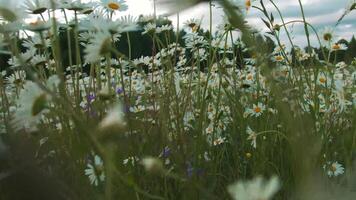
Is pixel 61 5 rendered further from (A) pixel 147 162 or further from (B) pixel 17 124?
(B) pixel 17 124

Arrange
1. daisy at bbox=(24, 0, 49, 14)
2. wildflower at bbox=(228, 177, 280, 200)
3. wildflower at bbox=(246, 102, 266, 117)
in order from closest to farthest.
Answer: wildflower at bbox=(228, 177, 280, 200) → daisy at bbox=(24, 0, 49, 14) → wildflower at bbox=(246, 102, 266, 117)

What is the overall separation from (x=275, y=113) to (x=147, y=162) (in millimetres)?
1277

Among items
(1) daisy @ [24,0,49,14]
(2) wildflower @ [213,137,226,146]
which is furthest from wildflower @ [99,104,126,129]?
(2) wildflower @ [213,137,226,146]

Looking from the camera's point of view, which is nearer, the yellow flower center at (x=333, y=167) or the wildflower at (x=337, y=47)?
the yellow flower center at (x=333, y=167)

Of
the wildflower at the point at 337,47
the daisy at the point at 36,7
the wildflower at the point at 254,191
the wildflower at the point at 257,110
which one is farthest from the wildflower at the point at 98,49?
the wildflower at the point at 337,47

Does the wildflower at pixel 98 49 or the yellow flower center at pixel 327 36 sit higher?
the wildflower at pixel 98 49

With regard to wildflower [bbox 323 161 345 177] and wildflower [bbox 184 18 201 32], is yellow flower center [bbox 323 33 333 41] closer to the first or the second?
wildflower [bbox 184 18 201 32]

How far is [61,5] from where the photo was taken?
1.20 metres

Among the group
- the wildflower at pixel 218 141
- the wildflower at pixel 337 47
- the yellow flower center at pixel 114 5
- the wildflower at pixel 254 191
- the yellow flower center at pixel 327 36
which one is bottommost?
the wildflower at pixel 218 141

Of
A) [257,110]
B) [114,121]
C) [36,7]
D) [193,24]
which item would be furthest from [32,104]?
[193,24]

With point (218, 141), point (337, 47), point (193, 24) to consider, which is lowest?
point (218, 141)

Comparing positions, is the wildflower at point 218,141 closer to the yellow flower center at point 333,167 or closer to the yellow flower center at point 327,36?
the yellow flower center at point 333,167

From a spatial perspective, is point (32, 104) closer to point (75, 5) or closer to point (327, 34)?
point (75, 5)

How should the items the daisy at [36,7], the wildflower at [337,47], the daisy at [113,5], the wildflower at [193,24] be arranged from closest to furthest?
the daisy at [36,7], the daisy at [113,5], the wildflower at [193,24], the wildflower at [337,47]
